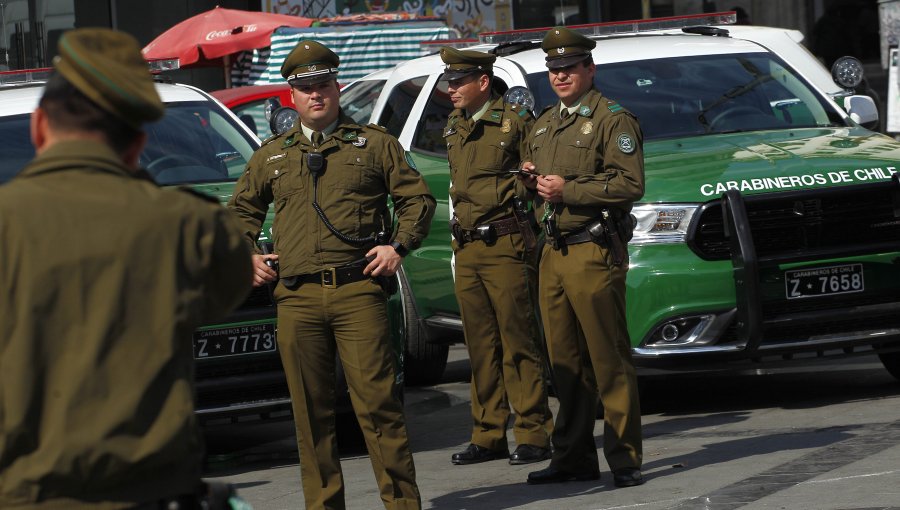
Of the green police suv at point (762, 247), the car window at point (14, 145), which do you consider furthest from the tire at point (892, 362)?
the car window at point (14, 145)

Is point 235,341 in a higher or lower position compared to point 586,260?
lower

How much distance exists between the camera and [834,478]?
253 inches

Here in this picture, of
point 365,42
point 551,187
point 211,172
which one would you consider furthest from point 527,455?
point 365,42

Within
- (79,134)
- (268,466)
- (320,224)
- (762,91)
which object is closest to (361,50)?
(762,91)

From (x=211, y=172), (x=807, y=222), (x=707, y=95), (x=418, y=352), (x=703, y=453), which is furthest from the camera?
(x=418, y=352)

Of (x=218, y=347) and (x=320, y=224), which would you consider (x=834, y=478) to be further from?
(x=218, y=347)

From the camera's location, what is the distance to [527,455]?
24.7 ft

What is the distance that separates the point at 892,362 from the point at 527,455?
8.04ft

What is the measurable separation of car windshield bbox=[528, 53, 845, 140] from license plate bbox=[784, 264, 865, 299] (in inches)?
48.1

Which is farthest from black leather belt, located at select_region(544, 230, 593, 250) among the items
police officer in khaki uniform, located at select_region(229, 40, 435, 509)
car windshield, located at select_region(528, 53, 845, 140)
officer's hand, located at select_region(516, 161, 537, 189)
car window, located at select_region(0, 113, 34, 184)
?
car window, located at select_region(0, 113, 34, 184)

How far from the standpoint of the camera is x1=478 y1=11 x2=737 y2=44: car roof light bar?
32.6 feet

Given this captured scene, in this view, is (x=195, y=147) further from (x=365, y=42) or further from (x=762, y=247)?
(x=365, y=42)

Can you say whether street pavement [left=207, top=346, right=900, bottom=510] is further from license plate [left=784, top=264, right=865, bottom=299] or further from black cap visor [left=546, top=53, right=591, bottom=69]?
black cap visor [left=546, top=53, right=591, bottom=69]

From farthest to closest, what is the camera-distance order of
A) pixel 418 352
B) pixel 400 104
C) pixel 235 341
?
1. pixel 418 352
2. pixel 400 104
3. pixel 235 341
